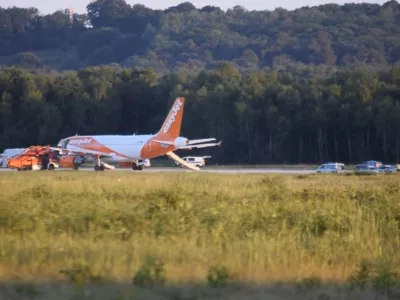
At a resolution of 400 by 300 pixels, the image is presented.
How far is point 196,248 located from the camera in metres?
14.8

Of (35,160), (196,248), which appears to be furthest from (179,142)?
(196,248)

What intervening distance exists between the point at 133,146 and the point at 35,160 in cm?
721

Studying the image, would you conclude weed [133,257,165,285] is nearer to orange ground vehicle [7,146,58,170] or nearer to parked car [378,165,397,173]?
parked car [378,165,397,173]

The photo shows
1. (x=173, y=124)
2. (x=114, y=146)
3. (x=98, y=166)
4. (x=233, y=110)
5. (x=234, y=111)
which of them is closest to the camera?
(x=98, y=166)

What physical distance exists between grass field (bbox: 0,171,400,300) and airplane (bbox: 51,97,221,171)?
42248mm

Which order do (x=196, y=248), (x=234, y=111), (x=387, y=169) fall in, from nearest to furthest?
(x=196, y=248)
(x=387, y=169)
(x=234, y=111)

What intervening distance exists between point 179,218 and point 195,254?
3277 mm

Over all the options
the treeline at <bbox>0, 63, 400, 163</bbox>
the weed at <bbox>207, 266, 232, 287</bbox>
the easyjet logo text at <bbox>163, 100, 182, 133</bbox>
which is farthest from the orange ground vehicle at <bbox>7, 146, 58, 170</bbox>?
the weed at <bbox>207, 266, 232, 287</bbox>

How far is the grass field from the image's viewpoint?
495 inches

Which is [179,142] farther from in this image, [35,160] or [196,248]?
[196,248]

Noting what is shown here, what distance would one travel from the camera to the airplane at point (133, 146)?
63.9 meters

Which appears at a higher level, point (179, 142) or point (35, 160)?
point (179, 142)

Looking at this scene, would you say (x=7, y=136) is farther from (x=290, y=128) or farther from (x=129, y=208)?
(x=129, y=208)

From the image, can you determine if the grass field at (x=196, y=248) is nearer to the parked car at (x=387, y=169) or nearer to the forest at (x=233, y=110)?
the parked car at (x=387, y=169)
